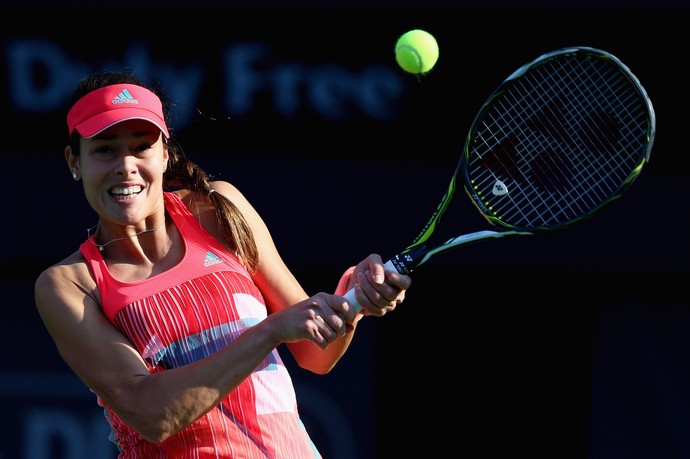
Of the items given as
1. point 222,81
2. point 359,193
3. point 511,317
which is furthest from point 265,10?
point 511,317

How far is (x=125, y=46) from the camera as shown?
4738mm

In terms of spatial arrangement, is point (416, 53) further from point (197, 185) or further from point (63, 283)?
point (63, 283)

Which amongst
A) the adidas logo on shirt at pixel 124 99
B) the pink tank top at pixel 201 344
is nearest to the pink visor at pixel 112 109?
the adidas logo on shirt at pixel 124 99

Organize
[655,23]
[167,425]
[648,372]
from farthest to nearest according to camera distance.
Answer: [648,372], [655,23], [167,425]

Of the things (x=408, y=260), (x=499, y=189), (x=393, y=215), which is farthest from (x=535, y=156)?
(x=393, y=215)

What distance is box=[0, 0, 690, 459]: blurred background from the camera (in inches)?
187

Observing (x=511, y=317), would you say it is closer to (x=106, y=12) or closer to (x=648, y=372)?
(x=648, y=372)

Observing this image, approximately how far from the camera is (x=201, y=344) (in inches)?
113

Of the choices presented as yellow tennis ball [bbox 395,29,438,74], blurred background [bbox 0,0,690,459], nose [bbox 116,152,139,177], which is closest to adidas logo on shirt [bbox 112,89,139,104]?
nose [bbox 116,152,139,177]

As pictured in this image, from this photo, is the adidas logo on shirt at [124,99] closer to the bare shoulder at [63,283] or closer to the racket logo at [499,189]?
the bare shoulder at [63,283]

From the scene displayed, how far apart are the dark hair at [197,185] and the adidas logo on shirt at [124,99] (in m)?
0.06

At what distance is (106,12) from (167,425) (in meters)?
2.37

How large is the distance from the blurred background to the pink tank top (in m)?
1.90

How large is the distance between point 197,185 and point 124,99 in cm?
32
